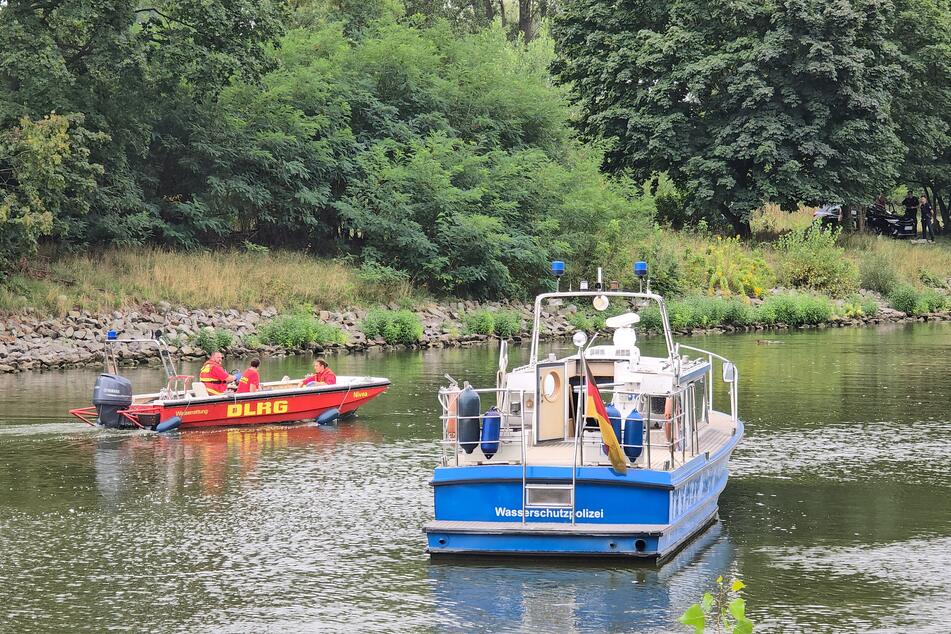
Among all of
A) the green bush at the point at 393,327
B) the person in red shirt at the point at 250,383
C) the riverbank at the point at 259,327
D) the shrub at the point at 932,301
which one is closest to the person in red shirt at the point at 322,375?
the person in red shirt at the point at 250,383

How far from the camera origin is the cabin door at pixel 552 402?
1758 cm

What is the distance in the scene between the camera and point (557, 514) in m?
15.6

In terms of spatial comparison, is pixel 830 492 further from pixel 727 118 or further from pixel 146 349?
pixel 727 118

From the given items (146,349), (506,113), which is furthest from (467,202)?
(146,349)

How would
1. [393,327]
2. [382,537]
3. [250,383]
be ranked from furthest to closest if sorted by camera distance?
1. [393,327]
2. [250,383]
3. [382,537]

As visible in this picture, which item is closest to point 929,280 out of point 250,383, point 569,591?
point 250,383

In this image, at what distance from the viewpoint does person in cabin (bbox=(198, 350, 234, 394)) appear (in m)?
28.1

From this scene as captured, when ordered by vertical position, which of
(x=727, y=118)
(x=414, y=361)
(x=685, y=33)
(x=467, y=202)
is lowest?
(x=414, y=361)

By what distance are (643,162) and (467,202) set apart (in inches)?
597

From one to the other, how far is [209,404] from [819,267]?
135ft

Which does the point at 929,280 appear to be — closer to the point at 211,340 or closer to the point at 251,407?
the point at 211,340

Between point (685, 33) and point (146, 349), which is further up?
point (685, 33)

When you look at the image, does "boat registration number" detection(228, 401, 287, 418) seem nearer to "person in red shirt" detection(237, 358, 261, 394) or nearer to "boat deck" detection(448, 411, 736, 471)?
"person in red shirt" detection(237, 358, 261, 394)

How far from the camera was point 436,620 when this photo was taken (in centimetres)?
1383
